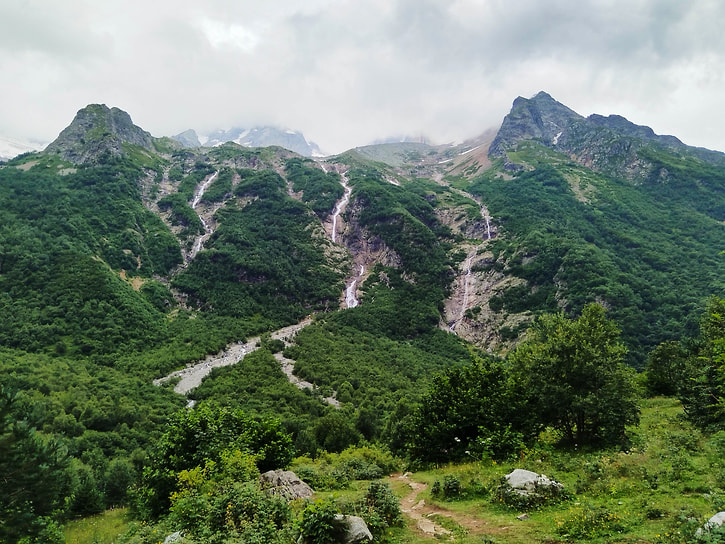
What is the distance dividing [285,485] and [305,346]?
94.1 m

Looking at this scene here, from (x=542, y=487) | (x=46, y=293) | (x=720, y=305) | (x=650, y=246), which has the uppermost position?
(x=650, y=246)

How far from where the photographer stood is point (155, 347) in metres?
104

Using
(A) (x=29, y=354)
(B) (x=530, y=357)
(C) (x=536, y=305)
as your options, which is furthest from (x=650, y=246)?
(A) (x=29, y=354)

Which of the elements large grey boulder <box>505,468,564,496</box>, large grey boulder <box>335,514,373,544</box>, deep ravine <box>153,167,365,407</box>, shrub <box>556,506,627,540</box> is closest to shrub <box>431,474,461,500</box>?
large grey boulder <box>505,468,564,496</box>

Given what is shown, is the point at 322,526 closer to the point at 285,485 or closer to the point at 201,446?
the point at 285,485

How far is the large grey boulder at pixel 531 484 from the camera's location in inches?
582

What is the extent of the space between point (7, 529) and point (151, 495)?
19.4 feet

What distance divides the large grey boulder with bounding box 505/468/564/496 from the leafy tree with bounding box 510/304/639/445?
8.57 metres

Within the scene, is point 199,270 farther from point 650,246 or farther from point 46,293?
point 650,246

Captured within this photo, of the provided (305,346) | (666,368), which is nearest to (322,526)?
(666,368)

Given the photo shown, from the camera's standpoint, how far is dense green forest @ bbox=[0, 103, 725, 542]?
21078 mm

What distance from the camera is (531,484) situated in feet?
49.5

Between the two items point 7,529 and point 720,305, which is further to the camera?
point 720,305

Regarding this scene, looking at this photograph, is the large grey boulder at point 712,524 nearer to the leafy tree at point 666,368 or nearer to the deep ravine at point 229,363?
the leafy tree at point 666,368
